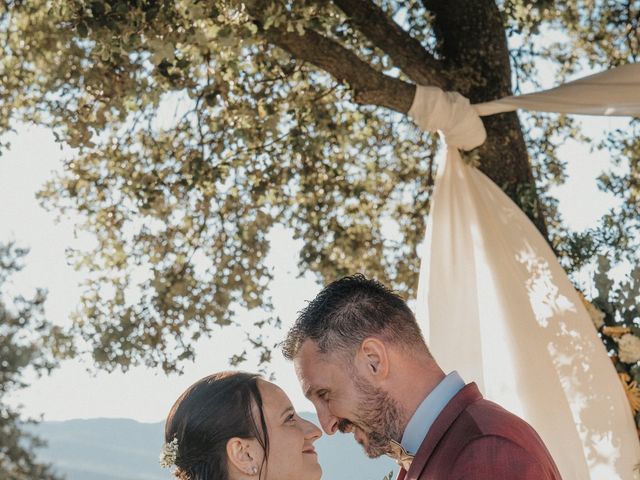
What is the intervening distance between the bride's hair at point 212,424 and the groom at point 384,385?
513mm

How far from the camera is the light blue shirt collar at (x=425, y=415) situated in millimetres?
2479

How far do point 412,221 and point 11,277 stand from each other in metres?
5.49

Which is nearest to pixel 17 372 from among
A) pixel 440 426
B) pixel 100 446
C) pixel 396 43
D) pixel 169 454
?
pixel 100 446

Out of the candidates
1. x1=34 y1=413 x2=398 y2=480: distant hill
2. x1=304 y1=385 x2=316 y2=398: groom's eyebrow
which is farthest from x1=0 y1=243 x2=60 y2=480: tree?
x1=304 y1=385 x2=316 y2=398: groom's eyebrow

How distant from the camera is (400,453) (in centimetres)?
252

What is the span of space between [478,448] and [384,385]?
36cm

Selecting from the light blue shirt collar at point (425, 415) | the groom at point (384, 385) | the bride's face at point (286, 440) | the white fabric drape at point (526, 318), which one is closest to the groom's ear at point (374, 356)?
the groom at point (384, 385)

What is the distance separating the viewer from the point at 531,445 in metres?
2.30

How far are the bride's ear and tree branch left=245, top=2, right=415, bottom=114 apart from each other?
244cm

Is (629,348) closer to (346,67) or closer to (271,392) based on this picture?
(346,67)

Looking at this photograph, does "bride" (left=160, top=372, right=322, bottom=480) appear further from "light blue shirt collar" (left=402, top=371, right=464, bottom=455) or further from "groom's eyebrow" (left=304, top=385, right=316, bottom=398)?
"light blue shirt collar" (left=402, top=371, right=464, bottom=455)

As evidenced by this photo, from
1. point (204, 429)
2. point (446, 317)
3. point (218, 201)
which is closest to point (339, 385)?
point (204, 429)

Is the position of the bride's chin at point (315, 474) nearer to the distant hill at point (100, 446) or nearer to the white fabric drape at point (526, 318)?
the white fabric drape at point (526, 318)

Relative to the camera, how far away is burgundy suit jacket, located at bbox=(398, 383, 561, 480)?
2.22 metres
